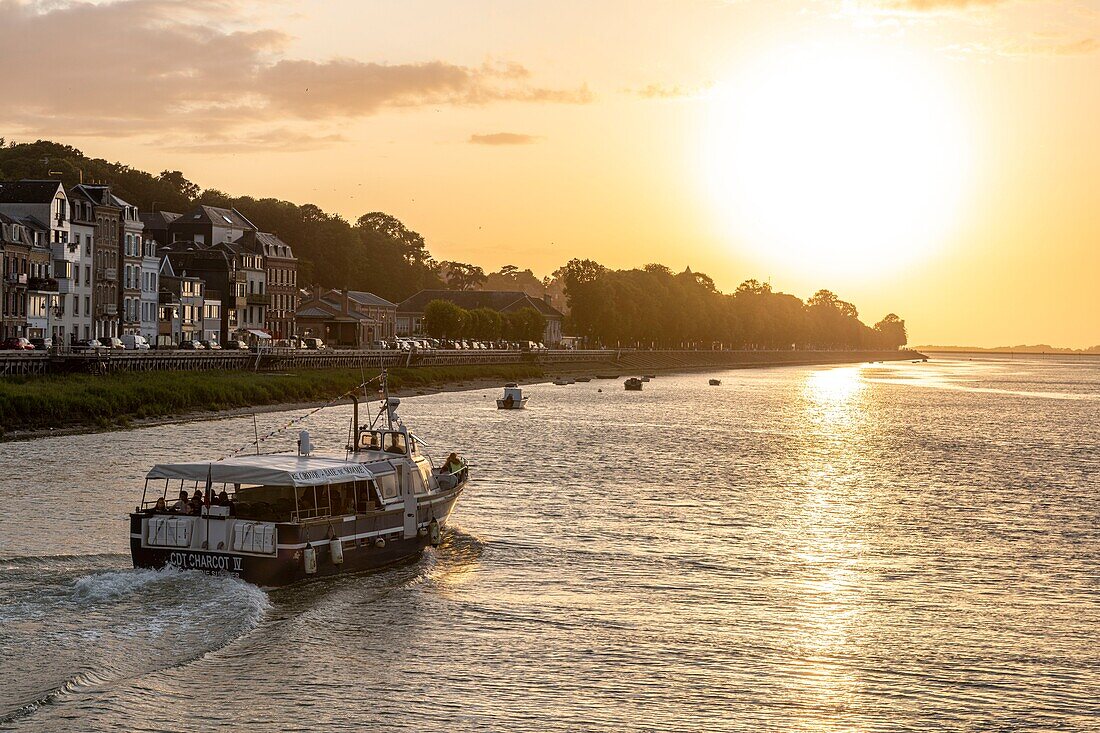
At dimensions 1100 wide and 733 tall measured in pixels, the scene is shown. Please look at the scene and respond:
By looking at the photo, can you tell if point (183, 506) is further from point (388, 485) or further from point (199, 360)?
point (199, 360)

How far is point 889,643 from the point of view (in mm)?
31062

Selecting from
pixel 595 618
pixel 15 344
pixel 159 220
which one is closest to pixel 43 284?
pixel 15 344

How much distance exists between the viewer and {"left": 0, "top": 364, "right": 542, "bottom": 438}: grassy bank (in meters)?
77.1

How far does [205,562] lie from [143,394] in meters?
59.9

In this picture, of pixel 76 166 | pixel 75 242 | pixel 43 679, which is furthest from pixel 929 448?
pixel 76 166

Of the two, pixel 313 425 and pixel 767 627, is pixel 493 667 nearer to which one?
pixel 767 627

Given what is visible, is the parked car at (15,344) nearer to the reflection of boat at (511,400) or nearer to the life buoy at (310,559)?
the reflection of boat at (511,400)

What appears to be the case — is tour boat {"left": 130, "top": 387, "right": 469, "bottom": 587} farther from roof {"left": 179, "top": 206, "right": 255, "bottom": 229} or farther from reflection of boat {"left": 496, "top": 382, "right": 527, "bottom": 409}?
roof {"left": 179, "top": 206, "right": 255, "bottom": 229}

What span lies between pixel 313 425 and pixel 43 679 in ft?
228

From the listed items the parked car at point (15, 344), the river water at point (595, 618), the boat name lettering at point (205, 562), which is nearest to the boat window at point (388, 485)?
the river water at point (595, 618)

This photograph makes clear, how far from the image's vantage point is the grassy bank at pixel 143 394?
7706 cm

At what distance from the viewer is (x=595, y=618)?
3262 cm

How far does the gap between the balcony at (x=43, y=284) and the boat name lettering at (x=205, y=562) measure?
95667 millimetres

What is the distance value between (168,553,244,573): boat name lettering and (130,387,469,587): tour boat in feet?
0.09
